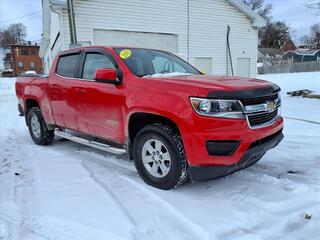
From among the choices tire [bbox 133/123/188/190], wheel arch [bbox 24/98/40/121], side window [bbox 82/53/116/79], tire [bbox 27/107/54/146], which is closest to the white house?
wheel arch [bbox 24/98/40/121]

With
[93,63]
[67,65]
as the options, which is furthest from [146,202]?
[67,65]

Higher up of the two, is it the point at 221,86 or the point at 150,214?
the point at 221,86

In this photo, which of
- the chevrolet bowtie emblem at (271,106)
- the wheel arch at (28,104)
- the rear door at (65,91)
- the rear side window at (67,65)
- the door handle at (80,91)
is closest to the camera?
the chevrolet bowtie emblem at (271,106)

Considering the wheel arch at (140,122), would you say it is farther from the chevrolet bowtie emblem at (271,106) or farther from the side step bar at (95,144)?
the chevrolet bowtie emblem at (271,106)

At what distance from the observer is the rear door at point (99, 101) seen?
461cm

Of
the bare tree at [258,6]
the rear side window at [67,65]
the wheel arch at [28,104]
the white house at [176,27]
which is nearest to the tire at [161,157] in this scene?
the rear side window at [67,65]

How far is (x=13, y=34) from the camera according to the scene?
83.7 metres

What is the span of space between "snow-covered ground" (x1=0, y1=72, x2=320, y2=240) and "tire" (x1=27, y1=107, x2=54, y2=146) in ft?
3.31

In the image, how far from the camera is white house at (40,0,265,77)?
13906 mm

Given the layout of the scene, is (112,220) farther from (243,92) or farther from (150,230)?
(243,92)

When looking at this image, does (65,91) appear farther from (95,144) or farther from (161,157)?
(161,157)

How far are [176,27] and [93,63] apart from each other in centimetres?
1196

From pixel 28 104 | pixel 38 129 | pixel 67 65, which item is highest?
pixel 67 65

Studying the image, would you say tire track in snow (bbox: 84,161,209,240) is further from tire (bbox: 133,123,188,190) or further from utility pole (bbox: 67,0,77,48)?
utility pole (bbox: 67,0,77,48)
